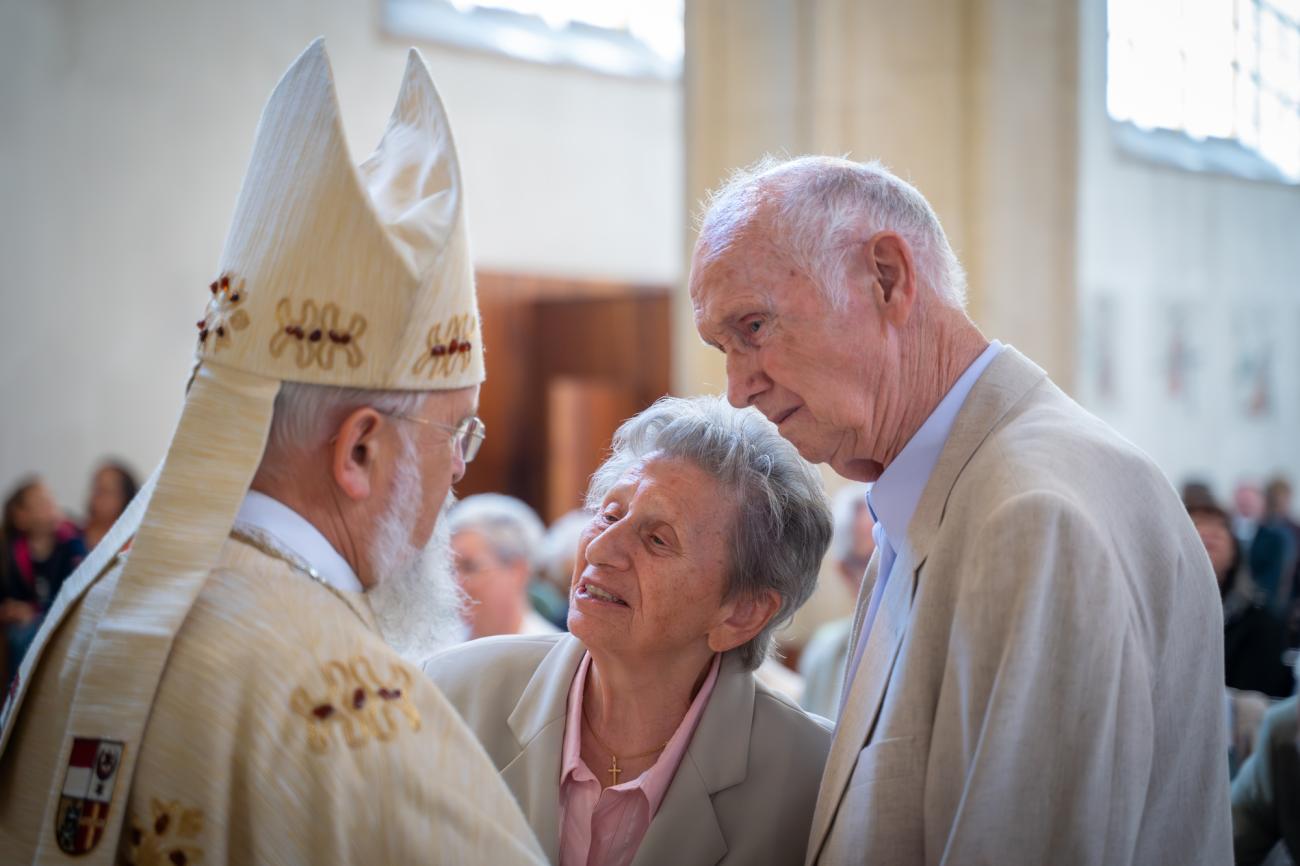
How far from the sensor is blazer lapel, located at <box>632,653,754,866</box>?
Answer: 2350 millimetres

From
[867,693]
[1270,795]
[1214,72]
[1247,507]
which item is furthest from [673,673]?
[1214,72]

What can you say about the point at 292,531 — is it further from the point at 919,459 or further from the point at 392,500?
the point at 919,459

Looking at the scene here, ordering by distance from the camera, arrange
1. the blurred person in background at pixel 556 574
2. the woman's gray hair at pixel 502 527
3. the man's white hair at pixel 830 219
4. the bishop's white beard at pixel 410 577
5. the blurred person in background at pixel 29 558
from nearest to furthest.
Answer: the bishop's white beard at pixel 410 577, the man's white hair at pixel 830 219, the woman's gray hair at pixel 502 527, the blurred person in background at pixel 556 574, the blurred person in background at pixel 29 558

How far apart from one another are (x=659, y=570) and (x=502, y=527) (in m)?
2.85

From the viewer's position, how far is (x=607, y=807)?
8.09 ft

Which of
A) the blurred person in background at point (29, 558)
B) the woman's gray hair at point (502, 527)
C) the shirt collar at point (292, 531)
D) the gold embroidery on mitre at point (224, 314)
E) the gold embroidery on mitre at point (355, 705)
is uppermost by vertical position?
the gold embroidery on mitre at point (224, 314)

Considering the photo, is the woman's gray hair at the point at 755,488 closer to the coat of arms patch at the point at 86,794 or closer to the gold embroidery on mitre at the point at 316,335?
the gold embroidery on mitre at the point at 316,335

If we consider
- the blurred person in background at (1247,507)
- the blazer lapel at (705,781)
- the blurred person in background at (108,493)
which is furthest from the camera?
the blurred person in background at (1247,507)

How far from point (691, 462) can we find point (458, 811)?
1062mm

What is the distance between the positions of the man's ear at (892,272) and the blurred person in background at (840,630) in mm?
2680

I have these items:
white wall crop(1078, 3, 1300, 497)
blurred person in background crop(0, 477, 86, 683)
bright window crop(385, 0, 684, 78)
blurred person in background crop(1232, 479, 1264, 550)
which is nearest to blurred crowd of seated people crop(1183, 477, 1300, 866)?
blurred person in background crop(0, 477, 86, 683)

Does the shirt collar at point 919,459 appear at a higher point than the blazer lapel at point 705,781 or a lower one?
higher

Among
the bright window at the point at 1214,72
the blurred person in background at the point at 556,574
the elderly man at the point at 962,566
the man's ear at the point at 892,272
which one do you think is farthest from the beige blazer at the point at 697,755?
the bright window at the point at 1214,72

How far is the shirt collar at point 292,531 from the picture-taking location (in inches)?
71.9
